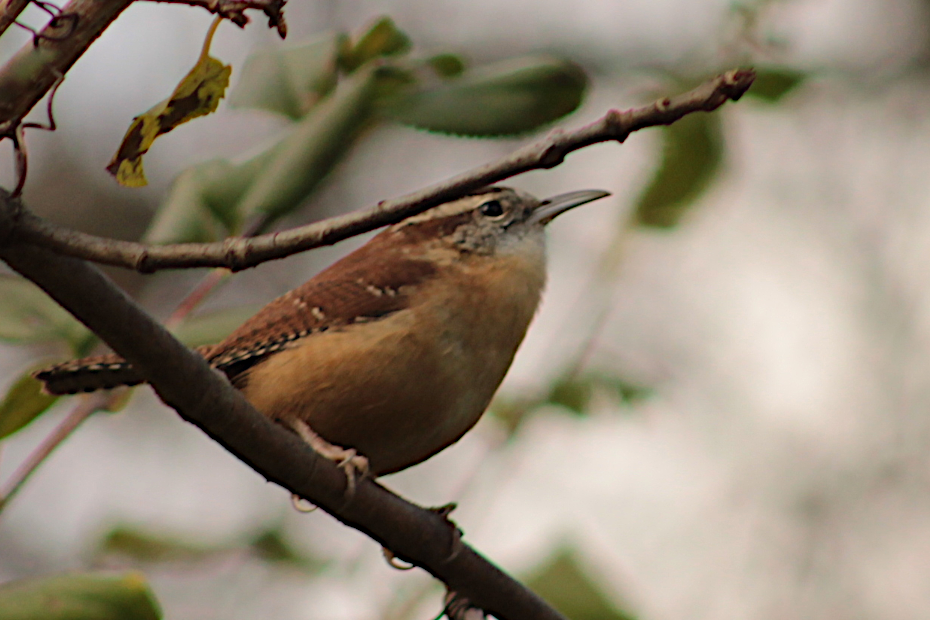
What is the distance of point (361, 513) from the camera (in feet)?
7.09

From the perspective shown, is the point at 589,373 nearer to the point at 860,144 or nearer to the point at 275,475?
the point at 275,475

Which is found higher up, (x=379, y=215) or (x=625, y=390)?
(x=379, y=215)

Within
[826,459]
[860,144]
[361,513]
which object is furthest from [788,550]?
[361,513]

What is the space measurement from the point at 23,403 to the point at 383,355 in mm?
863

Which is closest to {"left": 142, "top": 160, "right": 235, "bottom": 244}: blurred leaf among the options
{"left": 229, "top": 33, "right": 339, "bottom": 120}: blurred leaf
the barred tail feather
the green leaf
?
the green leaf

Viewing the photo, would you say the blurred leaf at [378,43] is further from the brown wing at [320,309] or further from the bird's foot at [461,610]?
the bird's foot at [461,610]

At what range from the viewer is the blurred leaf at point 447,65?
2.33 m

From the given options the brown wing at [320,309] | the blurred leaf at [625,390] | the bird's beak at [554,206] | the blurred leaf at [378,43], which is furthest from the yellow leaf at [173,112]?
the blurred leaf at [625,390]

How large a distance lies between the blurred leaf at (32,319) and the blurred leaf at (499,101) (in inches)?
33.6

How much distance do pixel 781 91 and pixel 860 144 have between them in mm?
4924

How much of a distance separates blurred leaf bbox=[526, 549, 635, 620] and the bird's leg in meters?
0.53

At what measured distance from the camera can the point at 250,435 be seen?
178 centimetres

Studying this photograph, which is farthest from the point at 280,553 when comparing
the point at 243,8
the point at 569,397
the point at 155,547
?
the point at 243,8

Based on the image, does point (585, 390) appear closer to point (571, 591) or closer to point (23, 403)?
point (571, 591)
